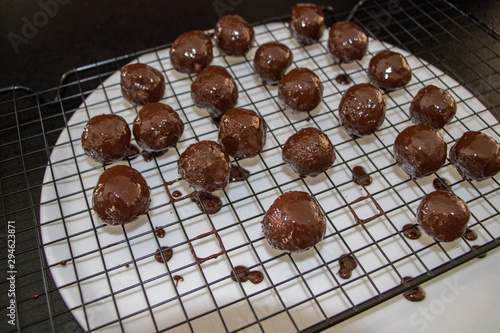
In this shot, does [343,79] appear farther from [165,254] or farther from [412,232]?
[165,254]

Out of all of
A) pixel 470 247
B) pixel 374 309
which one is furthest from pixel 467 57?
pixel 374 309

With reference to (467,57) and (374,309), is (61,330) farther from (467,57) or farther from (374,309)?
(467,57)

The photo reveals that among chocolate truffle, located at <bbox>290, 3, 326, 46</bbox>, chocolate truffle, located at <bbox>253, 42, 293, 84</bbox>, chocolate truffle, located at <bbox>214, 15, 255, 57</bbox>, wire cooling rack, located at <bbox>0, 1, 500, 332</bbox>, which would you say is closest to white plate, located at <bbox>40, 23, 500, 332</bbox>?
wire cooling rack, located at <bbox>0, 1, 500, 332</bbox>

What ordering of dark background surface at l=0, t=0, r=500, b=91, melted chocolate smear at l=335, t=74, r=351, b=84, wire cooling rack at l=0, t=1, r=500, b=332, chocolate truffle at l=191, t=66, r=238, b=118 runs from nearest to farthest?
1. wire cooling rack at l=0, t=1, r=500, b=332
2. chocolate truffle at l=191, t=66, r=238, b=118
3. melted chocolate smear at l=335, t=74, r=351, b=84
4. dark background surface at l=0, t=0, r=500, b=91

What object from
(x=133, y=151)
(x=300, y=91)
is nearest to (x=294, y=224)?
(x=300, y=91)

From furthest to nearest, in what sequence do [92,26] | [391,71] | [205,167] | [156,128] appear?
[92,26] < [391,71] < [156,128] < [205,167]

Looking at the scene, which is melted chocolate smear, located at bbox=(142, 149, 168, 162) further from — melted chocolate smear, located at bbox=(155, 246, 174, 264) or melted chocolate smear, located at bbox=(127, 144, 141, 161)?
melted chocolate smear, located at bbox=(155, 246, 174, 264)

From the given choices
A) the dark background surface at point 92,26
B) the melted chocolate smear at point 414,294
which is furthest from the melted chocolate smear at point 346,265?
the dark background surface at point 92,26
